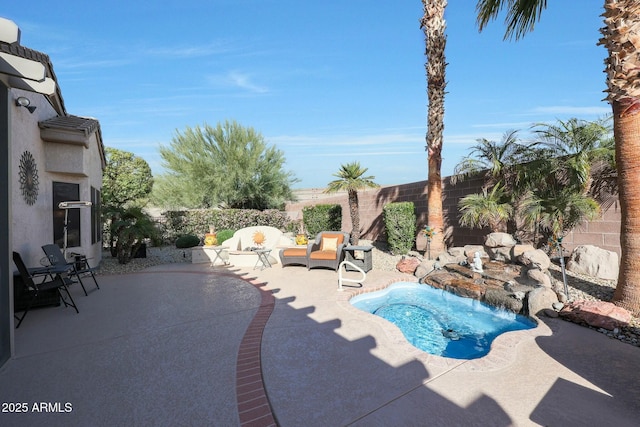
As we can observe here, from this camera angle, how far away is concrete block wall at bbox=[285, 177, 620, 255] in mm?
6664

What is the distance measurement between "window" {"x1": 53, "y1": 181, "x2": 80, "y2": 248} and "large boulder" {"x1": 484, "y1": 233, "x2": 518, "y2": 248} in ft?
35.5

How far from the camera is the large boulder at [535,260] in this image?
6504 millimetres

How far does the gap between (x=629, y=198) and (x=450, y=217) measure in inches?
219

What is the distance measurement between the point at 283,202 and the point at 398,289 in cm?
1480

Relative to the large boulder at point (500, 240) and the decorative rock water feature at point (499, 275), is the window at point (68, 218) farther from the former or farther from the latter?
the large boulder at point (500, 240)

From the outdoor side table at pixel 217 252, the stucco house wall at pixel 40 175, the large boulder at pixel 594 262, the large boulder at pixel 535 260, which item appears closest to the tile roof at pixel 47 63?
the stucco house wall at pixel 40 175

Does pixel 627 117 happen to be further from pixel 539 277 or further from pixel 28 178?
pixel 28 178

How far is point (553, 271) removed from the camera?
7.09m

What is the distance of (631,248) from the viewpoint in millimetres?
4793

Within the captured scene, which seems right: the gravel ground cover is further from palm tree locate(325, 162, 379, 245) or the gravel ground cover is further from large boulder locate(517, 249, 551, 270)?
palm tree locate(325, 162, 379, 245)

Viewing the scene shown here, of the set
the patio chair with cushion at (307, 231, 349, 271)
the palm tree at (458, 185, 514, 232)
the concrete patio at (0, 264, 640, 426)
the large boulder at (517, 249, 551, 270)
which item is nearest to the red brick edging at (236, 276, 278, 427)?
the concrete patio at (0, 264, 640, 426)

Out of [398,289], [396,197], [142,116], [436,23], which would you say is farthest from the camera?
[142,116]

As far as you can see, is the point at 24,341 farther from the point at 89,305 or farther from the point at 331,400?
the point at 331,400

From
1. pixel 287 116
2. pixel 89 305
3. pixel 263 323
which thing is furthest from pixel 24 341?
pixel 287 116
